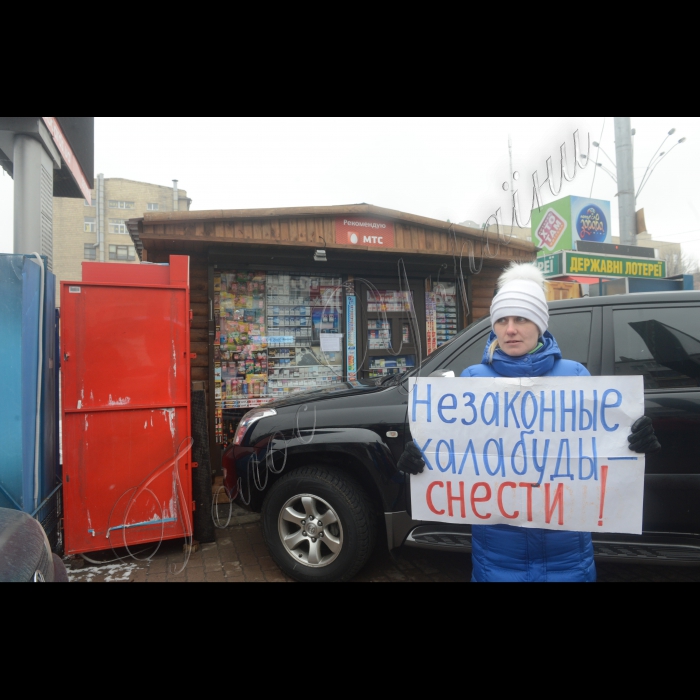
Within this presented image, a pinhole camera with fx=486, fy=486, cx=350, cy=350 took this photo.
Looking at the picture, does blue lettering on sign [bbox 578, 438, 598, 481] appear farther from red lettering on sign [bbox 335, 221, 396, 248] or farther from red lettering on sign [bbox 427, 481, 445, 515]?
red lettering on sign [bbox 335, 221, 396, 248]

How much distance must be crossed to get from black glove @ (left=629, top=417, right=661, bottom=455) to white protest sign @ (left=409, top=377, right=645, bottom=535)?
0.03 m

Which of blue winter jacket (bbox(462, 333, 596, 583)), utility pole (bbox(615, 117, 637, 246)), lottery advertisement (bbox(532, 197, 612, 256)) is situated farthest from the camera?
lottery advertisement (bbox(532, 197, 612, 256))

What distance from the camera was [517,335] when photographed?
200 centimetres

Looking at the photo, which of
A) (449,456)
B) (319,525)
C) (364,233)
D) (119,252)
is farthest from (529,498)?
(119,252)

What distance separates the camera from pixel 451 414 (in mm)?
2137

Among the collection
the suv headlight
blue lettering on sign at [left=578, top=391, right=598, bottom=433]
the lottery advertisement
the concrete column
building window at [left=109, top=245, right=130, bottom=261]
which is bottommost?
the suv headlight

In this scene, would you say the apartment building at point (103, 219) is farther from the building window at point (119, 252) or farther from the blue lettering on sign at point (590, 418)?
the blue lettering on sign at point (590, 418)

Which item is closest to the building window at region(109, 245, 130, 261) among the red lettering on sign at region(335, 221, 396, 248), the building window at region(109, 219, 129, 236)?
the building window at region(109, 219, 129, 236)

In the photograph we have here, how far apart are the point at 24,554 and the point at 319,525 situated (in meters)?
1.85

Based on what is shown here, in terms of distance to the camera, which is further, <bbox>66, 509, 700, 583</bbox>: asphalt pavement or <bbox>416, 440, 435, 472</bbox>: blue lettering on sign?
<bbox>66, 509, 700, 583</bbox>: asphalt pavement

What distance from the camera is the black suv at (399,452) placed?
296 centimetres

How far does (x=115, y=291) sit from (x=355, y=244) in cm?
330

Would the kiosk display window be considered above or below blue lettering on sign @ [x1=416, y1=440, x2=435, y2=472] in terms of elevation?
above

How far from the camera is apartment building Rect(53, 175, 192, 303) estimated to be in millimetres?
47156
